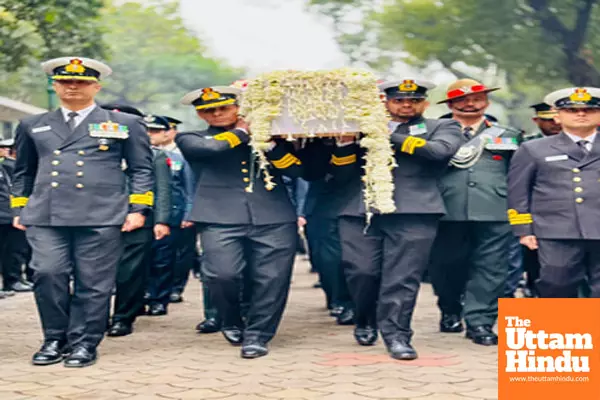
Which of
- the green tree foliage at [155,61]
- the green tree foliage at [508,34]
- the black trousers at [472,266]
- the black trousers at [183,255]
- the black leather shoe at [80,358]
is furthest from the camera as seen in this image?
the green tree foliage at [155,61]

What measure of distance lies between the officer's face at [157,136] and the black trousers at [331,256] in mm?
1853

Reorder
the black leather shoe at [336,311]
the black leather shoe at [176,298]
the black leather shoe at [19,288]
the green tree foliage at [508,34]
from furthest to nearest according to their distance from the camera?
the green tree foliage at [508,34] → the black leather shoe at [19,288] → the black leather shoe at [176,298] → the black leather shoe at [336,311]

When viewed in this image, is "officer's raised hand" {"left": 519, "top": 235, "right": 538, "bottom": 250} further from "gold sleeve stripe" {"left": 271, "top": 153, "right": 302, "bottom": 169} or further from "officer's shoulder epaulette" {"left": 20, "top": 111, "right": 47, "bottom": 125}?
"officer's shoulder epaulette" {"left": 20, "top": 111, "right": 47, "bottom": 125}

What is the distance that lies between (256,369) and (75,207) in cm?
163

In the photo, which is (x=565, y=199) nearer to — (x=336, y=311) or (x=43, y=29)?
(x=336, y=311)

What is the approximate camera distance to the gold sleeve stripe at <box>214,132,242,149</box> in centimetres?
754

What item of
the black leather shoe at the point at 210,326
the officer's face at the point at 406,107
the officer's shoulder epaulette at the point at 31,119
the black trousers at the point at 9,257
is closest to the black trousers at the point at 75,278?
the officer's shoulder epaulette at the point at 31,119

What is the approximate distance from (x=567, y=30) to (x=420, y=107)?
55.7ft

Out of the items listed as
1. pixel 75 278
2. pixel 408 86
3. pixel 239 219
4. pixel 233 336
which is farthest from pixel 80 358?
pixel 408 86

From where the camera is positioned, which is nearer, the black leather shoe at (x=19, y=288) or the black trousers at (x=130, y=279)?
the black trousers at (x=130, y=279)

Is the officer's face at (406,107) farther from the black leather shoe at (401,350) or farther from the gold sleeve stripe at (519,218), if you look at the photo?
the black leather shoe at (401,350)

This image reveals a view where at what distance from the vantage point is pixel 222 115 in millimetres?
7875

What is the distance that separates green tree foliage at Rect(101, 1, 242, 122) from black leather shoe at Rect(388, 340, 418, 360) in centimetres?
4934

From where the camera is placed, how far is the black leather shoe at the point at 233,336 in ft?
26.6
